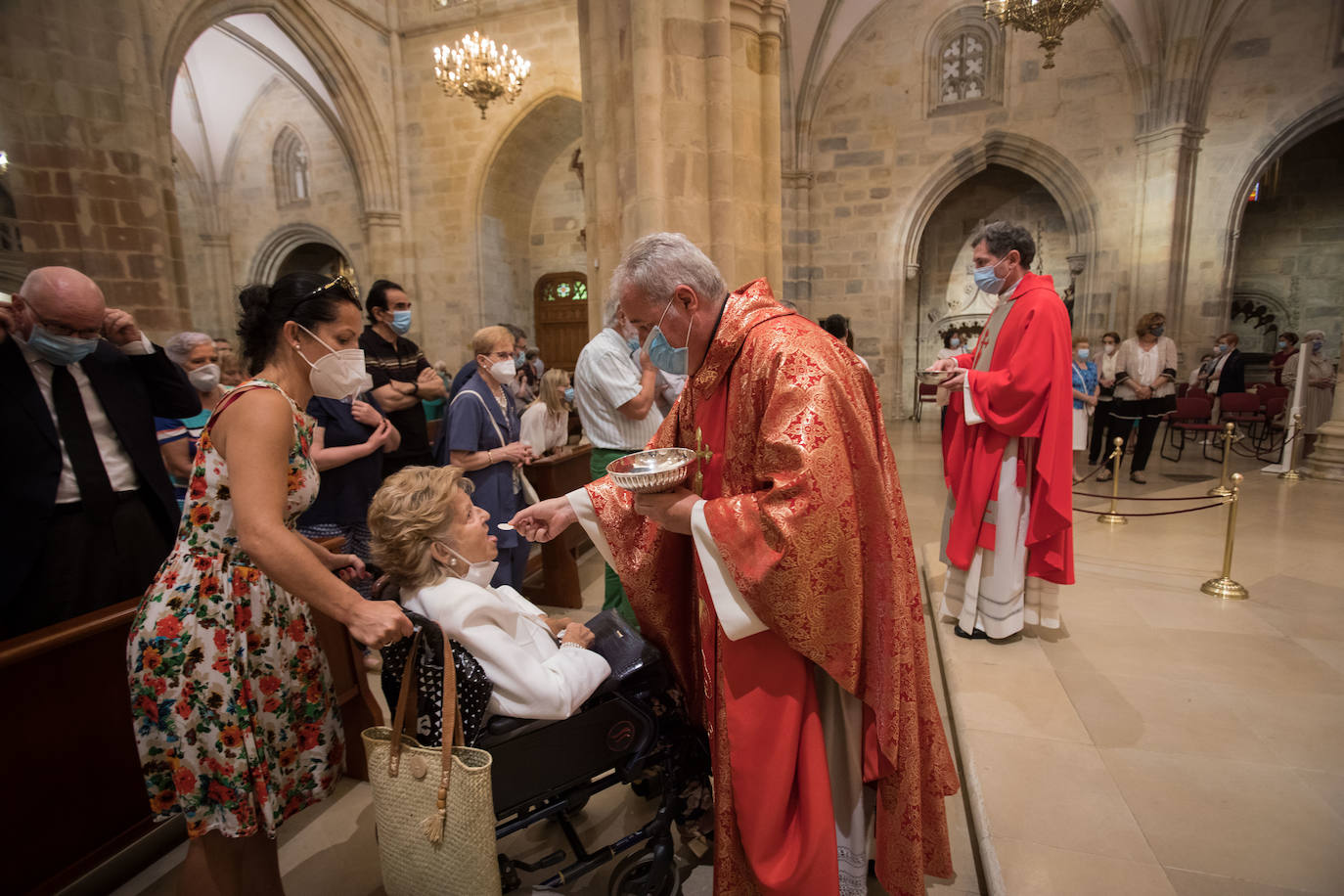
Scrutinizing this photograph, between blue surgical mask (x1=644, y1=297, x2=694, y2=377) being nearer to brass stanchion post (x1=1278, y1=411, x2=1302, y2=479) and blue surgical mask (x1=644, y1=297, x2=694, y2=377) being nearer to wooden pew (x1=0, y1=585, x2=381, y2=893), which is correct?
wooden pew (x1=0, y1=585, x2=381, y2=893)

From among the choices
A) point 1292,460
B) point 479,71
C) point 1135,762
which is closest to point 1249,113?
point 1292,460

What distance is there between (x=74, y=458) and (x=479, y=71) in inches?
401

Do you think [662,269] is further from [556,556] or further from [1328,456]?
[1328,456]

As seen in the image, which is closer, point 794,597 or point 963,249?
point 794,597

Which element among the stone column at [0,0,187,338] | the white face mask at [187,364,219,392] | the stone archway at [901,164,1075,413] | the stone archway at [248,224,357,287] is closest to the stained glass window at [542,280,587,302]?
the stone archway at [248,224,357,287]

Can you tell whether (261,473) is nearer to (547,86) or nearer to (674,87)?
(674,87)

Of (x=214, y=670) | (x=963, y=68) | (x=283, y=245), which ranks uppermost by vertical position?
(x=963, y=68)

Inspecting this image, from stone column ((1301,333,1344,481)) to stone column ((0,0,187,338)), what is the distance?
41.3 feet

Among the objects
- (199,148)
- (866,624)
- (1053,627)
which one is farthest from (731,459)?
(199,148)

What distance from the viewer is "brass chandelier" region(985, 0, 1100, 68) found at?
8672 millimetres

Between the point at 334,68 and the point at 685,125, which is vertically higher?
the point at 334,68

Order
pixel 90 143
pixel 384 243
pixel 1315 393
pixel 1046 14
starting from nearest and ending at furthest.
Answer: pixel 90 143
pixel 1046 14
pixel 1315 393
pixel 384 243

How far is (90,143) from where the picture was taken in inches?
259

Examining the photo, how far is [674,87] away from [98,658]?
4536mm
